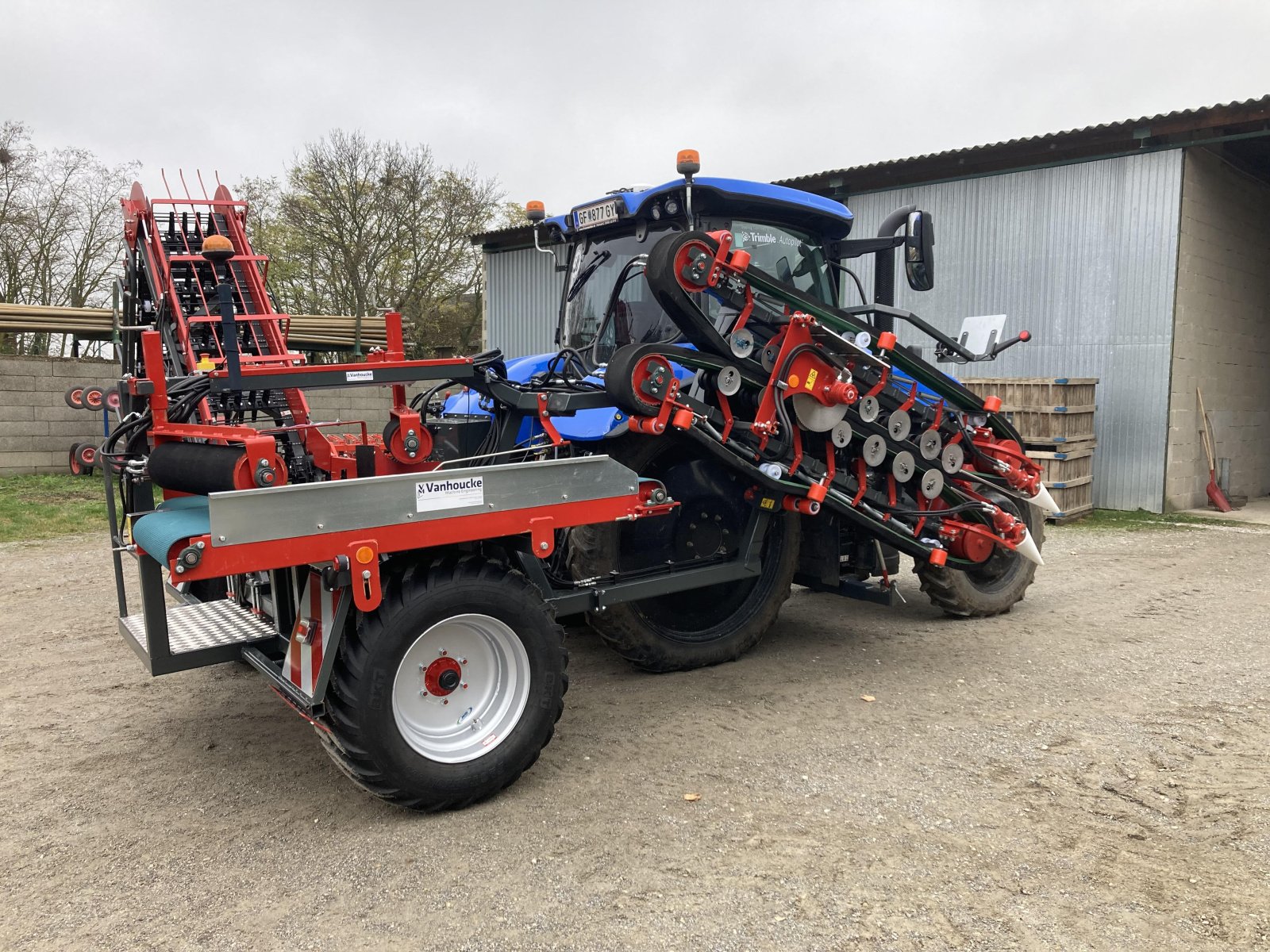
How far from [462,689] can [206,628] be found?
112cm

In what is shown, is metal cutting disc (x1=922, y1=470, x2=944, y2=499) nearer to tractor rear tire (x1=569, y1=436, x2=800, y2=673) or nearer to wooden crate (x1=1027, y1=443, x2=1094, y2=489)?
tractor rear tire (x1=569, y1=436, x2=800, y2=673)

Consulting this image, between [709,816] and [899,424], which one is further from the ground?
[899,424]

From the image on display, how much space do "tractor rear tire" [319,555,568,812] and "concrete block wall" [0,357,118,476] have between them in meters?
10.7

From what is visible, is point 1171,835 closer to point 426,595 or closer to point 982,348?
point 426,595

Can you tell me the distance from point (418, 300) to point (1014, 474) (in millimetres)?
19864

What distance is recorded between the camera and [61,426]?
496 inches

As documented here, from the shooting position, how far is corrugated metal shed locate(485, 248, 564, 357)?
55.6 ft

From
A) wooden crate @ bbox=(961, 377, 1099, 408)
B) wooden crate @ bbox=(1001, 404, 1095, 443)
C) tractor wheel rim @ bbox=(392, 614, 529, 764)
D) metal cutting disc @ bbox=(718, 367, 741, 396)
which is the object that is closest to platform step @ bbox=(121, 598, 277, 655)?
tractor wheel rim @ bbox=(392, 614, 529, 764)

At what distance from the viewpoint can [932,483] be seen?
5.33 m

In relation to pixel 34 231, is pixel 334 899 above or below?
below

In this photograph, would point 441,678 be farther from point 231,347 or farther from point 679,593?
point 679,593

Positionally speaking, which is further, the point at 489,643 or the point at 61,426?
the point at 61,426

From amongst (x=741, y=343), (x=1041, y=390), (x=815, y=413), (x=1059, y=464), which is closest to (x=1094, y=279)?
(x=1041, y=390)

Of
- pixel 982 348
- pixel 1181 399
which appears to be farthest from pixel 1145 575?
pixel 1181 399
